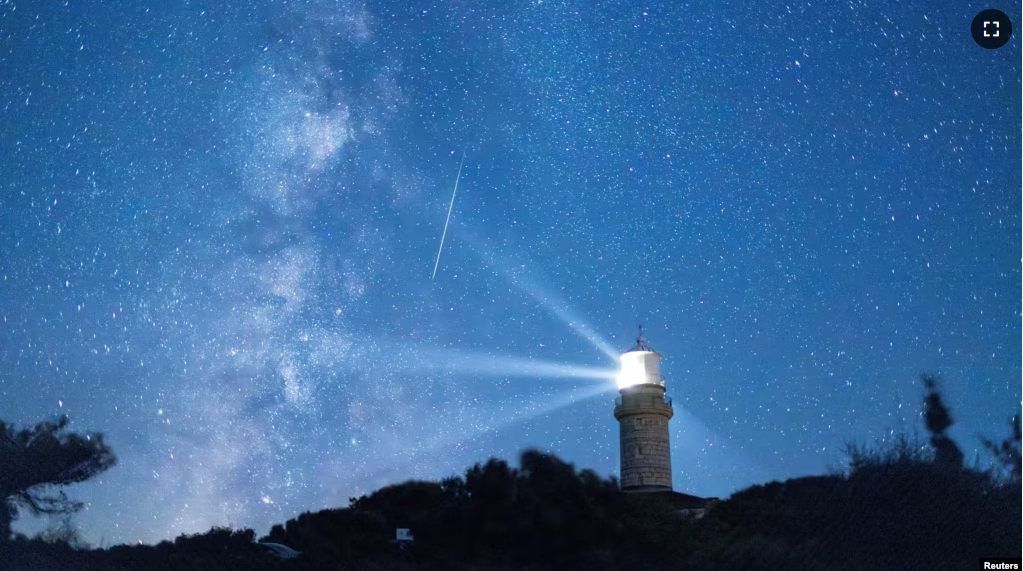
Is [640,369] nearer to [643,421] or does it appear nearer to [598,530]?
[643,421]

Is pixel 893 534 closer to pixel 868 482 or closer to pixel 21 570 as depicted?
pixel 868 482

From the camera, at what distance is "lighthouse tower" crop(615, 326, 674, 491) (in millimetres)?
38656

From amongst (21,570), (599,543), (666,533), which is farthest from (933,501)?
(21,570)

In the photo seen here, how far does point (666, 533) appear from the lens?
2395 cm

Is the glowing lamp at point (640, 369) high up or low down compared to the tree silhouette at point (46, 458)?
up

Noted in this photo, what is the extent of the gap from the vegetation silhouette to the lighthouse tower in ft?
33.5

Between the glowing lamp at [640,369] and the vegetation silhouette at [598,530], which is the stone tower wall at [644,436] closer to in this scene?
the glowing lamp at [640,369]

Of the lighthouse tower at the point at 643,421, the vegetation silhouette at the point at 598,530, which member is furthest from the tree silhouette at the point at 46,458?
the lighthouse tower at the point at 643,421

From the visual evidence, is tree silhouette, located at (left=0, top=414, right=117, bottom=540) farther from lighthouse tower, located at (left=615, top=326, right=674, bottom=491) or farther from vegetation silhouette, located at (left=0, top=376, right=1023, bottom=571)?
lighthouse tower, located at (left=615, top=326, right=674, bottom=491)

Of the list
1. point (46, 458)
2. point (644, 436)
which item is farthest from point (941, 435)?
point (46, 458)

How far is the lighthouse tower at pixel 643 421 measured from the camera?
127 feet

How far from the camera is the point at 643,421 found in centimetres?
3981

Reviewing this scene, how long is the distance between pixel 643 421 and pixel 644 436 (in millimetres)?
657

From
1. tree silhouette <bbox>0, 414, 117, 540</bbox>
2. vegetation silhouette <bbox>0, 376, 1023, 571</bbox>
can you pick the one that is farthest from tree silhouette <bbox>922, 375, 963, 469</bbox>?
tree silhouette <bbox>0, 414, 117, 540</bbox>
